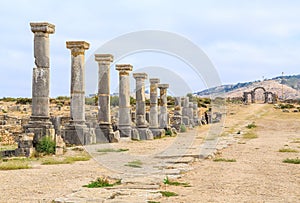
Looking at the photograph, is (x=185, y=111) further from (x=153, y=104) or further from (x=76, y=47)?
(x=76, y=47)

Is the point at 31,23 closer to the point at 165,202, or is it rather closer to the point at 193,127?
the point at 165,202

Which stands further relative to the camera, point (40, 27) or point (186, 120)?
point (186, 120)

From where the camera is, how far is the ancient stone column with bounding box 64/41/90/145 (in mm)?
18844

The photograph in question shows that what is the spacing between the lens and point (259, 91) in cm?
19462

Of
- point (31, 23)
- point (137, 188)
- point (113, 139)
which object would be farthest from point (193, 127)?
point (137, 188)

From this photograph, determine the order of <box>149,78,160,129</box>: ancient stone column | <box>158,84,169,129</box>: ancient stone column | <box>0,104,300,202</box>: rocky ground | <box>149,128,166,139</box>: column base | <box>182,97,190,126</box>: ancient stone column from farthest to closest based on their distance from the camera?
1. <box>182,97,190,126</box>: ancient stone column
2. <box>158,84,169,129</box>: ancient stone column
3. <box>149,78,160,129</box>: ancient stone column
4. <box>149,128,166,139</box>: column base
5. <box>0,104,300,202</box>: rocky ground

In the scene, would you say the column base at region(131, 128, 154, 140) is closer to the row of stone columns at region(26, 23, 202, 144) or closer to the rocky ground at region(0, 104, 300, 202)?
Result: the row of stone columns at region(26, 23, 202, 144)

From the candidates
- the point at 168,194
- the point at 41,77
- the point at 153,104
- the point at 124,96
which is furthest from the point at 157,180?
the point at 153,104

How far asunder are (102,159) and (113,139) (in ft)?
21.6

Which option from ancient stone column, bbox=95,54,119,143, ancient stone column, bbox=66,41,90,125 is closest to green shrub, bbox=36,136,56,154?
ancient stone column, bbox=66,41,90,125

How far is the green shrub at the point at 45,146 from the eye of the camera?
15.1 metres

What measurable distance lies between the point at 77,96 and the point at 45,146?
4.49 m

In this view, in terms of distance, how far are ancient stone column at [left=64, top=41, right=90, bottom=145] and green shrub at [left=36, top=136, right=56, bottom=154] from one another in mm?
3500

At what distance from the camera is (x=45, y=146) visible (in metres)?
15.1
